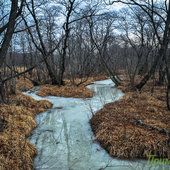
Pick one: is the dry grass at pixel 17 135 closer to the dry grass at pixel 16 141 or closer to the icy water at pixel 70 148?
the dry grass at pixel 16 141

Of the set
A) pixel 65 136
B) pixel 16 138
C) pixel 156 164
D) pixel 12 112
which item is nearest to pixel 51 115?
pixel 12 112

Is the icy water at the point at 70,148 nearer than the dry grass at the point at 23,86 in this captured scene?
Yes

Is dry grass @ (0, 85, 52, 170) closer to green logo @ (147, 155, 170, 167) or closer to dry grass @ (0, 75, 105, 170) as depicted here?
dry grass @ (0, 75, 105, 170)

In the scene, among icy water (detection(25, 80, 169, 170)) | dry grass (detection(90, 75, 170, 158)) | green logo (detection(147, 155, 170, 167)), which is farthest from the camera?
dry grass (detection(90, 75, 170, 158))

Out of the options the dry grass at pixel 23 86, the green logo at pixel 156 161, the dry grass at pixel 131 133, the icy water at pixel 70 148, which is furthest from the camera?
the dry grass at pixel 23 86

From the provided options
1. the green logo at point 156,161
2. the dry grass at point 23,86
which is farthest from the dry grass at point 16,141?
the dry grass at point 23,86

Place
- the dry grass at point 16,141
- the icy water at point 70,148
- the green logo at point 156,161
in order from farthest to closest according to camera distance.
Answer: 1. the green logo at point 156,161
2. the icy water at point 70,148
3. the dry grass at point 16,141

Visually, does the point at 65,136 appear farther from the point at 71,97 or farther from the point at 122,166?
the point at 71,97

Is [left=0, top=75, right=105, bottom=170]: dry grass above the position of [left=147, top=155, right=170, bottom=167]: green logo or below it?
above

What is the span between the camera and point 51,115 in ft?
20.9

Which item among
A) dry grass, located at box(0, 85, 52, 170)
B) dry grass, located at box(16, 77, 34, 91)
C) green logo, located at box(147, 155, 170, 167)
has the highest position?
dry grass, located at box(16, 77, 34, 91)

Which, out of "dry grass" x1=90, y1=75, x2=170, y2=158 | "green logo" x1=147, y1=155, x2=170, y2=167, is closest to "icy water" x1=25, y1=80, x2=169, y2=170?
"green logo" x1=147, y1=155, x2=170, y2=167

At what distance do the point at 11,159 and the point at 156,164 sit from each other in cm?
313

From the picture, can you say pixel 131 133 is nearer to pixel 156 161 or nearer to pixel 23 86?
pixel 156 161
